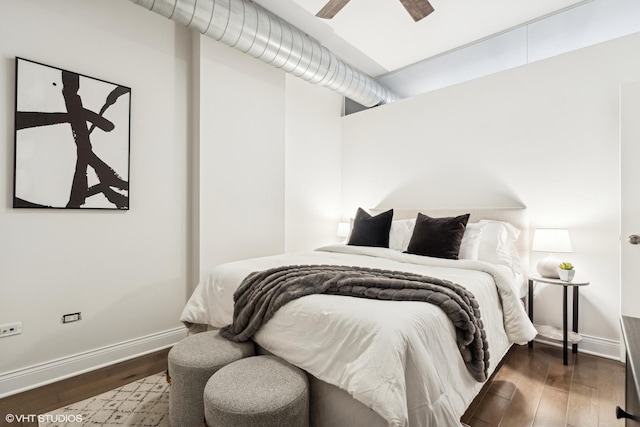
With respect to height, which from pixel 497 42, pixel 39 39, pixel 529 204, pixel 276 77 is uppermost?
pixel 497 42

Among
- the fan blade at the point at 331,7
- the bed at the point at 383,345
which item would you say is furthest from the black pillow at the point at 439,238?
the fan blade at the point at 331,7

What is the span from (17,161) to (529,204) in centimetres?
402

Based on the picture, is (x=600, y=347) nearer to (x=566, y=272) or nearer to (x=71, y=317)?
(x=566, y=272)

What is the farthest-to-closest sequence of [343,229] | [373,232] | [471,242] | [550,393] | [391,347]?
[343,229] → [373,232] → [471,242] → [550,393] → [391,347]

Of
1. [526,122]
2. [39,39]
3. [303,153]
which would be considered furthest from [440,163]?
[39,39]

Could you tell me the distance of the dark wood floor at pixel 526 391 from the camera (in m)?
1.78

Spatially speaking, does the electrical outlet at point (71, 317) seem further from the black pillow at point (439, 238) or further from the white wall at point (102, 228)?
the black pillow at point (439, 238)

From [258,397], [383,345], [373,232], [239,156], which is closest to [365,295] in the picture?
[383,345]

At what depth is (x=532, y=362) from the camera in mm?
2467

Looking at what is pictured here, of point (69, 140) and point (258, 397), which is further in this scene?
point (69, 140)

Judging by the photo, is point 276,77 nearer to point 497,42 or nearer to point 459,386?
point 497,42

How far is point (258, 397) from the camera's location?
1255 mm

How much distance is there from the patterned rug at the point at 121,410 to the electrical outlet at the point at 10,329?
64 cm

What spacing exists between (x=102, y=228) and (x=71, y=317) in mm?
670
